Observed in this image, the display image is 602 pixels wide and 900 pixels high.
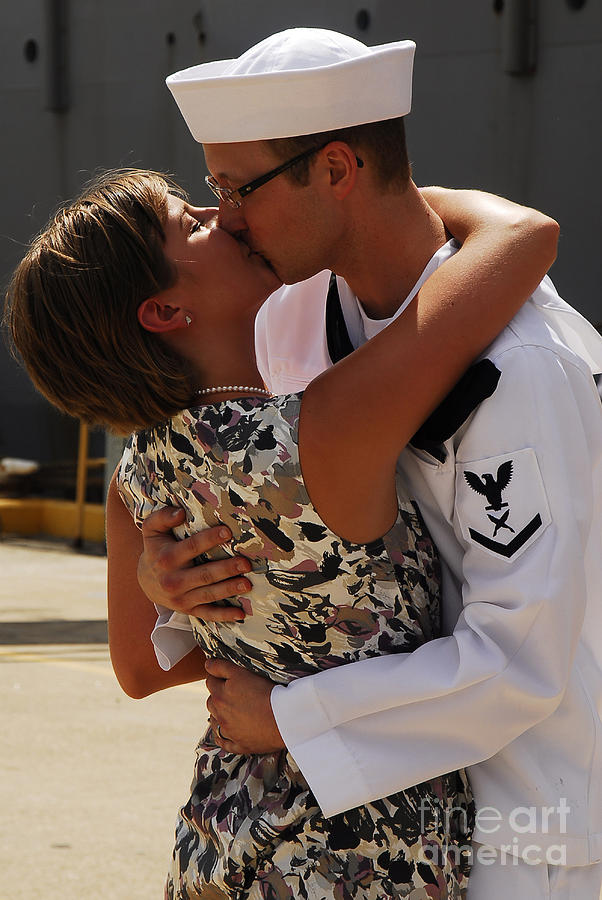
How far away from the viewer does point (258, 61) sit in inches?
72.3

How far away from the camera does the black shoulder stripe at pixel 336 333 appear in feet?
6.90

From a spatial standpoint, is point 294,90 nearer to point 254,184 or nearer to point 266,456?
point 254,184

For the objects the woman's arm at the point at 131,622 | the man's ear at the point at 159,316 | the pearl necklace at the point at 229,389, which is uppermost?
the man's ear at the point at 159,316

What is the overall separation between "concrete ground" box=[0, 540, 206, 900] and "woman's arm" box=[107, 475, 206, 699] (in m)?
2.01

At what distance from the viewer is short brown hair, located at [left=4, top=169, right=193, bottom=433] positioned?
174cm

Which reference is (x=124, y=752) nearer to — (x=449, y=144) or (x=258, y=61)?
(x=258, y=61)

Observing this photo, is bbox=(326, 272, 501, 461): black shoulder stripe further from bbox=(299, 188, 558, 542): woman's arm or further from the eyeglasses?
the eyeglasses

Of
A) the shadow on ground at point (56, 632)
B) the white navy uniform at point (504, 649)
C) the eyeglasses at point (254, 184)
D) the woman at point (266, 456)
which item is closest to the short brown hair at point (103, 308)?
the woman at point (266, 456)

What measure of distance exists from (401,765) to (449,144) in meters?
9.51

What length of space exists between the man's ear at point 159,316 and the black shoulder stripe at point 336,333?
15.1 inches

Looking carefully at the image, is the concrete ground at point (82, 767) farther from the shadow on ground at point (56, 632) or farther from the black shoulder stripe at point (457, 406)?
the black shoulder stripe at point (457, 406)

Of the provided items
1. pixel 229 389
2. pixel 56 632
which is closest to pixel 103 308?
pixel 229 389

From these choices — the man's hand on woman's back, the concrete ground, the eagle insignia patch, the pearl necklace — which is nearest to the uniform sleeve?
the eagle insignia patch

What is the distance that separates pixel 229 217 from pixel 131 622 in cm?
66
